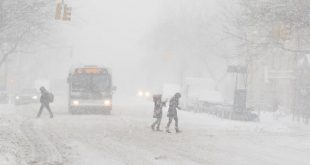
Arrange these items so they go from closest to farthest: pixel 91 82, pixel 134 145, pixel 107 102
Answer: pixel 134 145, pixel 107 102, pixel 91 82

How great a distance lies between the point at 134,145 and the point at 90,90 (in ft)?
52.8

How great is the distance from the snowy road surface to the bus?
5634mm

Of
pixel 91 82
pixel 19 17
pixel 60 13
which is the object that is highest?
pixel 19 17

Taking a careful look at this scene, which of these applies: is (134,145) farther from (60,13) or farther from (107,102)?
(107,102)

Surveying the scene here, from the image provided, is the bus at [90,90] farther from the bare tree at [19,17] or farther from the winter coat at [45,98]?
the bare tree at [19,17]

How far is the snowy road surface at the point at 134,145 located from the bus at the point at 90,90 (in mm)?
5634

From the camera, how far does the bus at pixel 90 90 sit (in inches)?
1414

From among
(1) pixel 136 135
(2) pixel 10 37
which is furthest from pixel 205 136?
(2) pixel 10 37

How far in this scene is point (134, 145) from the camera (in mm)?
20375

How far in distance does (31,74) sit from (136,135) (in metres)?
66.9

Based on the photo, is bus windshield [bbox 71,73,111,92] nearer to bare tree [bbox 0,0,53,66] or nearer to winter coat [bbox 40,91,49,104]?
winter coat [bbox 40,91,49,104]

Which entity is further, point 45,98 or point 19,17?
point 19,17

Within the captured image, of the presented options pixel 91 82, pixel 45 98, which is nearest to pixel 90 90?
pixel 91 82

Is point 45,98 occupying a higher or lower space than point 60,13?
lower
